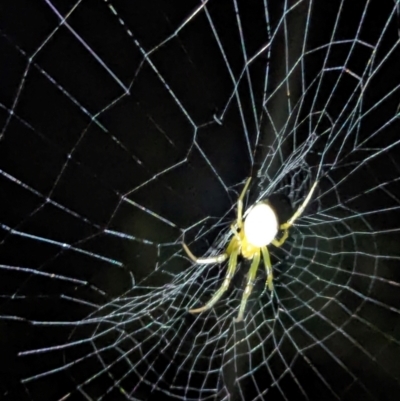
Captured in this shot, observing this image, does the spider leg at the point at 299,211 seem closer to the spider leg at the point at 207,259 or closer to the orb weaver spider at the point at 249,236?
the orb weaver spider at the point at 249,236

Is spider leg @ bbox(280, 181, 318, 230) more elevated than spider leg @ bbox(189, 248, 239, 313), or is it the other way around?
spider leg @ bbox(280, 181, 318, 230)

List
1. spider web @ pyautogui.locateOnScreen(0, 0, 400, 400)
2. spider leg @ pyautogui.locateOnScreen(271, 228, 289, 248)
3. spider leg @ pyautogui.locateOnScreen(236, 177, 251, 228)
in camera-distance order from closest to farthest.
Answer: spider web @ pyautogui.locateOnScreen(0, 0, 400, 400), spider leg @ pyautogui.locateOnScreen(236, 177, 251, 228), spider leg @ pyautogui.locateOnScreen(271, 228, 289, 248)

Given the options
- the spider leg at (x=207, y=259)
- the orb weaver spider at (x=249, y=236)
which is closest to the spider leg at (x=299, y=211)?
the orb weaver spider at (x=249, y=236)

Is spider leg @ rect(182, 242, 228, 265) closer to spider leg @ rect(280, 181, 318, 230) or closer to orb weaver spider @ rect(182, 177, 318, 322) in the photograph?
orb weaver spider @ rect(182, 177, 318, 322)

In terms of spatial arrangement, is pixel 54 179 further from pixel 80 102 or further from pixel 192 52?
pixel 192 52

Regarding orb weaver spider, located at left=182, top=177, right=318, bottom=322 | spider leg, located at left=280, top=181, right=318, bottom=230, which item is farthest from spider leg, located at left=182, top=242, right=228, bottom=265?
spider leg, located at left=280, top=181, right=318, bottom=230

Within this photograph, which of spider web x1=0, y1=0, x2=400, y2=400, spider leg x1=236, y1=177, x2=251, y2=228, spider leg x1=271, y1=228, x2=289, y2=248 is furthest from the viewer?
spider leg x1=271, y1=228, x2=289, y2=248
